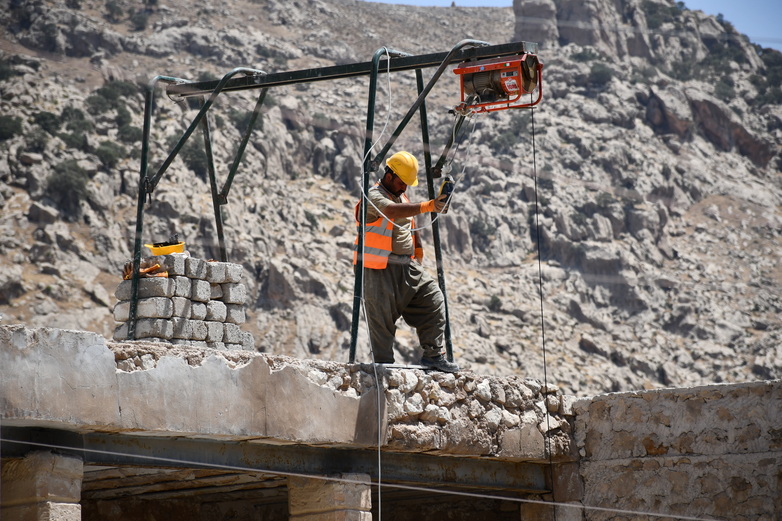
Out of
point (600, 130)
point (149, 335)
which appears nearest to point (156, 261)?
point (149, 335)

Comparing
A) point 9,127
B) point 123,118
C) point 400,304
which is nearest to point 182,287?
point 400,304

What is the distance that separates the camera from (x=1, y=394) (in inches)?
217

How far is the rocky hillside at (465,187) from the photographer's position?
3944cm

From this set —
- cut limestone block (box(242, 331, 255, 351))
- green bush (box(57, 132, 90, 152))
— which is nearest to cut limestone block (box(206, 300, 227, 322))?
cut limestone block (box(242, 331, 255, 351))

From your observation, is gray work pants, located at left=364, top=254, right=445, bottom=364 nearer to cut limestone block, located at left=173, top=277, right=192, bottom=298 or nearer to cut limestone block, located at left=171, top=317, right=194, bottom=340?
cut limestone block, located at left=171, top=317, right=194, bottom=340

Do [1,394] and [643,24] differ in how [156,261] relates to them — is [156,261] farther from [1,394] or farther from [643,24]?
[643,24]

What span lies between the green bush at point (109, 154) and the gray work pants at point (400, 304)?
3639 centimetres

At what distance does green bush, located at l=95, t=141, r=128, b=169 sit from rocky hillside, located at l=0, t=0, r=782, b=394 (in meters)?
0.09

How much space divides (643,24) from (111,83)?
40.5 m

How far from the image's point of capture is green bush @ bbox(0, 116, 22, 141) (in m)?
40.9

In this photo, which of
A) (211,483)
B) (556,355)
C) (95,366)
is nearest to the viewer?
(95,366)

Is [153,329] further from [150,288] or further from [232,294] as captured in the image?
[232,294]

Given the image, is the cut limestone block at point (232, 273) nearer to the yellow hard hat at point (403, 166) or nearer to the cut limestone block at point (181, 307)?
the cut limestone block at point (181, 307)

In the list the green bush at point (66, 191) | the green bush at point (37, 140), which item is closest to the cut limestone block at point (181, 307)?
the green bush at point (66, 191)
